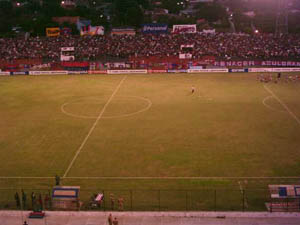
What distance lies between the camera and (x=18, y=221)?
840 inches

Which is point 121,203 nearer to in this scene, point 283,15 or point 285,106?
point 285,106

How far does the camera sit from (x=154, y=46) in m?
85.7

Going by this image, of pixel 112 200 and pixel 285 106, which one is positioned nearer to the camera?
pixel 112 200

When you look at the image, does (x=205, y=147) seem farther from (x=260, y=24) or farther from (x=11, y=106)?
(x=260, y=24)

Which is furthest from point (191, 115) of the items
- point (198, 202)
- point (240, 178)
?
point (198, 202)

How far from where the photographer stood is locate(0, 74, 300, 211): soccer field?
90.9ft

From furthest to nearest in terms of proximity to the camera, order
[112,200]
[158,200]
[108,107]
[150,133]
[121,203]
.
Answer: [108,107] < [150,133] < [158,200] < [112,200] < [121,203]

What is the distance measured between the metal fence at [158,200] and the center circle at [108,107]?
17.9 metres

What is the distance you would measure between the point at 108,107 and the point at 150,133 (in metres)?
11.3

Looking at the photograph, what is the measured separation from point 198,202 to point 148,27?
76.1 meters

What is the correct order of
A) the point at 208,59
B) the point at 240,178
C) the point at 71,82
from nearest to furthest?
the point at 240,178 < the point at 71,82 < the point at 208,59

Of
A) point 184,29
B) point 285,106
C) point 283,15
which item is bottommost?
point 285,106

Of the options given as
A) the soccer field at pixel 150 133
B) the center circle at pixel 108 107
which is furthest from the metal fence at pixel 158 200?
the center circle at pixel 108 107

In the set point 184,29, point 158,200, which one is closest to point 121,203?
point 158,200
